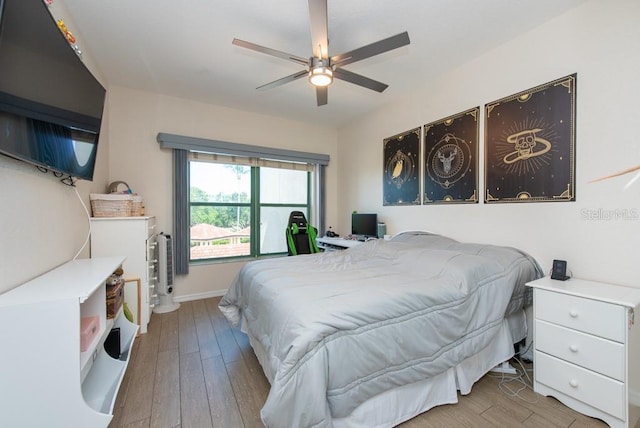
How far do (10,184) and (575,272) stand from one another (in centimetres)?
350

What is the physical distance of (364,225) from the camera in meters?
3.82

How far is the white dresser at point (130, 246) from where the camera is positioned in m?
2.44

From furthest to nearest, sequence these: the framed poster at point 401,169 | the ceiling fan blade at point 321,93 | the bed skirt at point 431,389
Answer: the framed poster at point 401,169, the ceiling fan blade at point 321,93, the bed skirt at point 431,389

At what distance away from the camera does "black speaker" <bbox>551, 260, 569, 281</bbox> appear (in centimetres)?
186

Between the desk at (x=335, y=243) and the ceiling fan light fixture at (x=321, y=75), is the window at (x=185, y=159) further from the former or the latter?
the ceiling fan light fixture at (x=321, y=75)

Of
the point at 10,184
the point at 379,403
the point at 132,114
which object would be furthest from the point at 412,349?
the point at 132,114

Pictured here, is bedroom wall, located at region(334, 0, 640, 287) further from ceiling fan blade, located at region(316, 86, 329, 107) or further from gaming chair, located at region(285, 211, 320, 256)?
gaming chair, located at region(285, 211, 320, 256)

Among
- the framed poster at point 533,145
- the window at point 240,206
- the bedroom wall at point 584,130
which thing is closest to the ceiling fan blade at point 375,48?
the bedroom wall at point 584,130

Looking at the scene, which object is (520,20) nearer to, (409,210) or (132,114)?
(409,210)

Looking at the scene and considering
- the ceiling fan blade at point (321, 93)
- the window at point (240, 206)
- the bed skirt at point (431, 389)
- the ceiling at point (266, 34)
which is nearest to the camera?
the bed skirt at point (431, 389)

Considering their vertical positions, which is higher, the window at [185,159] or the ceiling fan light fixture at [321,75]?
the ceiling fan light fixture at [321,75]

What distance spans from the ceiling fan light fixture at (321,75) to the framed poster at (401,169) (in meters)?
1.56

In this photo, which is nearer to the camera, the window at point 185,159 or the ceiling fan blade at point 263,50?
the ceiling fan blade at point 263,50

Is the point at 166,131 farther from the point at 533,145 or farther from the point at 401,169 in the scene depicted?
the point at 533,145
